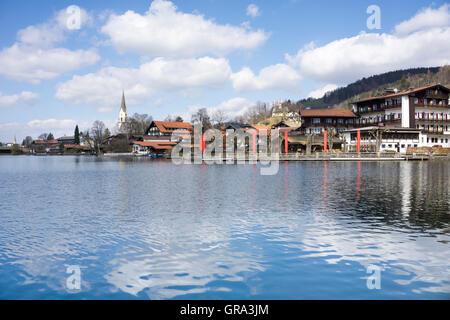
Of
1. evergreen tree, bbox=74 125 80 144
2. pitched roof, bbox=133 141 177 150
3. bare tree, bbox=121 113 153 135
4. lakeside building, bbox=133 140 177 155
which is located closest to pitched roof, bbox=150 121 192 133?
lakeside building, bbox=133 140 177 155

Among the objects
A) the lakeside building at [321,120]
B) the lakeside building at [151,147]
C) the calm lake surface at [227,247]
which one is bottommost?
the calm lake surface at [227,247]

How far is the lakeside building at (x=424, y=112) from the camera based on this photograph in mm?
91625


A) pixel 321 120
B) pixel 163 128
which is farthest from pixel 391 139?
pixel 163 128

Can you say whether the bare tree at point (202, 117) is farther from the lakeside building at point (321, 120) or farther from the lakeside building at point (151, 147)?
the lakeside building at point (321, 120)

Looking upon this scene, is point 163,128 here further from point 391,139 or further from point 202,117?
point 391,139

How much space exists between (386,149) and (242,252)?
83.6 m

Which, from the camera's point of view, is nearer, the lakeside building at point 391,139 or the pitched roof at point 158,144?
the lakeside building at point 391,139

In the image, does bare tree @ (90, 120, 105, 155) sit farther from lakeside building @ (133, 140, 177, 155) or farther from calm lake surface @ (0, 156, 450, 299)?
calm lake surface @ (0, 156, 450, 299)

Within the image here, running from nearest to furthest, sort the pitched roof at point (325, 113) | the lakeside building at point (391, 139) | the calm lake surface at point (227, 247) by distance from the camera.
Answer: the calm lake surface at point (227, 247), the lakeside building at point (391, 139), the pitched roof at point (325, 113)

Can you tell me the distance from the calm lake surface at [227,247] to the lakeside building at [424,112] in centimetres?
7801

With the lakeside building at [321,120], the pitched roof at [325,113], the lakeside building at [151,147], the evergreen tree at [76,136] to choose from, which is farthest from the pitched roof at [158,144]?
the evergreen tree at [76,136]

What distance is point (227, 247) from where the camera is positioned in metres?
12.7

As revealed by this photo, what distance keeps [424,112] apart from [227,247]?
97472 millimetres

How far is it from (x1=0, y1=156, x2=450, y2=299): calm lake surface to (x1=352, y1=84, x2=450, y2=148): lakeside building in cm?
7801
